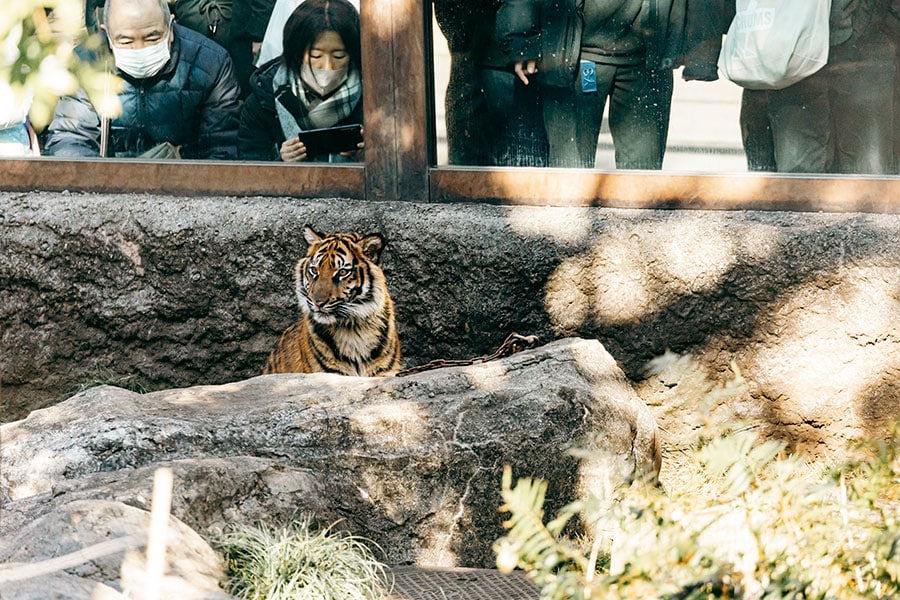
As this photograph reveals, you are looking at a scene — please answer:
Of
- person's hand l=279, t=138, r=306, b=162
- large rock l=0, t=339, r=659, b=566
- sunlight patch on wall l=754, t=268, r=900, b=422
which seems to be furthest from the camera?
person's hand l=279, t=138, r=306, b=162

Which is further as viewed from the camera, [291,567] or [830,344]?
[830,344]

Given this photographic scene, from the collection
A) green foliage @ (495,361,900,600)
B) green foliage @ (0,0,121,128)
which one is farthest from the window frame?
green foliage @ (0,0,121,128)

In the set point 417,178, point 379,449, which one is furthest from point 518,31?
Result: point 379,449

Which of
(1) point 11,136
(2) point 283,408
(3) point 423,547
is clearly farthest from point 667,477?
(1) point 11,136

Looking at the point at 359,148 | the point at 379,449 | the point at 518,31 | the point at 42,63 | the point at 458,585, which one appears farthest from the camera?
the point at 359,148

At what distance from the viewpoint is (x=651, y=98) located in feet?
19.6

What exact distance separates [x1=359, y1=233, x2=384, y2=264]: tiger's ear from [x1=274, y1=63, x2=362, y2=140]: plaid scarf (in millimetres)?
833

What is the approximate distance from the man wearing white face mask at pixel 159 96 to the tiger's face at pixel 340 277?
0.95 m

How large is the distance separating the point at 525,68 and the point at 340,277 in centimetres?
145

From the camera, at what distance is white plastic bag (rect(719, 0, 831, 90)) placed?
5723 millimetres

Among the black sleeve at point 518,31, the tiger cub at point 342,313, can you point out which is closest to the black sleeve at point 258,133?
the tiger cub at point 342,313

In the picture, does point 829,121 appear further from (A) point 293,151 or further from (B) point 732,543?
(B) point 732,543

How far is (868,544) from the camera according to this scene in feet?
8.29

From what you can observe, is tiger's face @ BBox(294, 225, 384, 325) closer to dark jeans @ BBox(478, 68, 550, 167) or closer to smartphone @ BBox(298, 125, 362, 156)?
smartphone @ BBox(298, 125, 362, 156)
